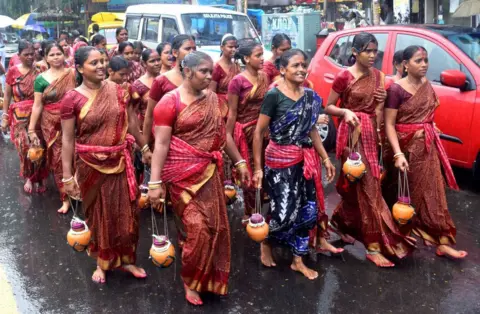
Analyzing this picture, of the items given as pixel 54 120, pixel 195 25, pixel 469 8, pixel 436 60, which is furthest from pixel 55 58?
pixel 469 8

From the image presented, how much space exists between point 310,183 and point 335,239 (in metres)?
0.99

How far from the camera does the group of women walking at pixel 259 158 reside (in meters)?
4.02

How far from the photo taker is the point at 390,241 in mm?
→ 4680

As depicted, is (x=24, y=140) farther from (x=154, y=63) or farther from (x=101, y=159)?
(x=101, y=159)

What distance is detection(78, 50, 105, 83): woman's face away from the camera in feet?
14.2

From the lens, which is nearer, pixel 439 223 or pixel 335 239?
pixel 439 223

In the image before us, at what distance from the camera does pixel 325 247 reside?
5.03 metres

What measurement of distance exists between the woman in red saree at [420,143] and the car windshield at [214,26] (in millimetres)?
7855

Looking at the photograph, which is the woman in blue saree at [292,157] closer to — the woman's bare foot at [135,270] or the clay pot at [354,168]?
the clay pot at [354,168]

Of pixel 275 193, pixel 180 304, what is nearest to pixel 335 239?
pixel 275 193

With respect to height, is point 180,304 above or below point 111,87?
below

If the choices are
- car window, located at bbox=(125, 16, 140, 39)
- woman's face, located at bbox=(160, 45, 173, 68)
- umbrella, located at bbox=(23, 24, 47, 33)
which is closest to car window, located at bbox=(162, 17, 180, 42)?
car window, located at bbox=(125, 16, 140, 39)

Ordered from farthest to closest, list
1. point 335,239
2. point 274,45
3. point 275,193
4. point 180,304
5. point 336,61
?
point 336,61, point 274,45, point 335,239, point 275,193, point 180,304

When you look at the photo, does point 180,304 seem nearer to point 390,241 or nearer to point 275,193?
point 275,193
